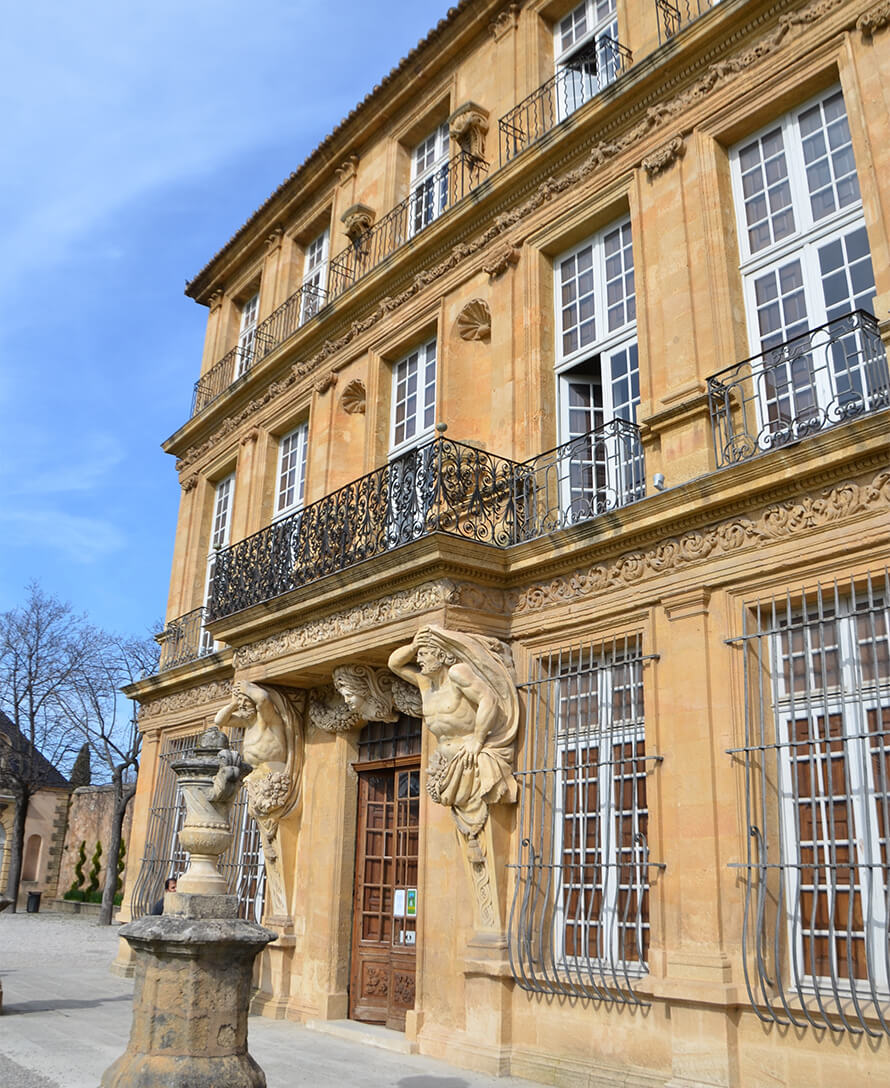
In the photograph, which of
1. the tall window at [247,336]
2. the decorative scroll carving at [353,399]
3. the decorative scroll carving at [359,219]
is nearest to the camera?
the decorative scroll carving at [353,399]

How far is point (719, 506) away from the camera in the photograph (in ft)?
24.0

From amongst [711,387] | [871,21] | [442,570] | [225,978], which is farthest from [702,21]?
[225,978]

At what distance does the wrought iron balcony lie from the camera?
8.84 m

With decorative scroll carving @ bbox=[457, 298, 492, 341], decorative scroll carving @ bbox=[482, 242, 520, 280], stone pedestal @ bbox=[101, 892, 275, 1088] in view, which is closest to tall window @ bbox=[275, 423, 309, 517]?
decorative scroll carving @ bbox=[457, 298, 492, 341]

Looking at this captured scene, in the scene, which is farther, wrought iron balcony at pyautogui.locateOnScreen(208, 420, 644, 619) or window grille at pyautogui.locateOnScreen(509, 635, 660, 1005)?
wrought iron balcony at pyautogui.locateOnScreen(208, 420, 644, 619)

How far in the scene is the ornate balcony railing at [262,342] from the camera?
49.0ft

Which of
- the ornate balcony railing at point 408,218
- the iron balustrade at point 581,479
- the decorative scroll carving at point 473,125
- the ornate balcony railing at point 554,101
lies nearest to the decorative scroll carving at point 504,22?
the decorative scroll carving at point 473,125

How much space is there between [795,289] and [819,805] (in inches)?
162

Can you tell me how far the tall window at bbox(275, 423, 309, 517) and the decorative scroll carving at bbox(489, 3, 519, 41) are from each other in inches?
224

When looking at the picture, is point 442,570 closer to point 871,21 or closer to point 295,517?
point 295,517

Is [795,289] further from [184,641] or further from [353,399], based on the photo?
[184,641]

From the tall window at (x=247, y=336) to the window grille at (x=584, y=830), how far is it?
32.5ft

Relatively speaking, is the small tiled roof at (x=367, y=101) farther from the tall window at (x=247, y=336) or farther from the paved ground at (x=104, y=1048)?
the paved ground at (x=104, y=1048)

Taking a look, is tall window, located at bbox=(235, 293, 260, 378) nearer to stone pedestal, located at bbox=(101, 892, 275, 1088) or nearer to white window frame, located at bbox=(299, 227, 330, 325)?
white window frame, located at bbox=(299, 227, 330, 325)
